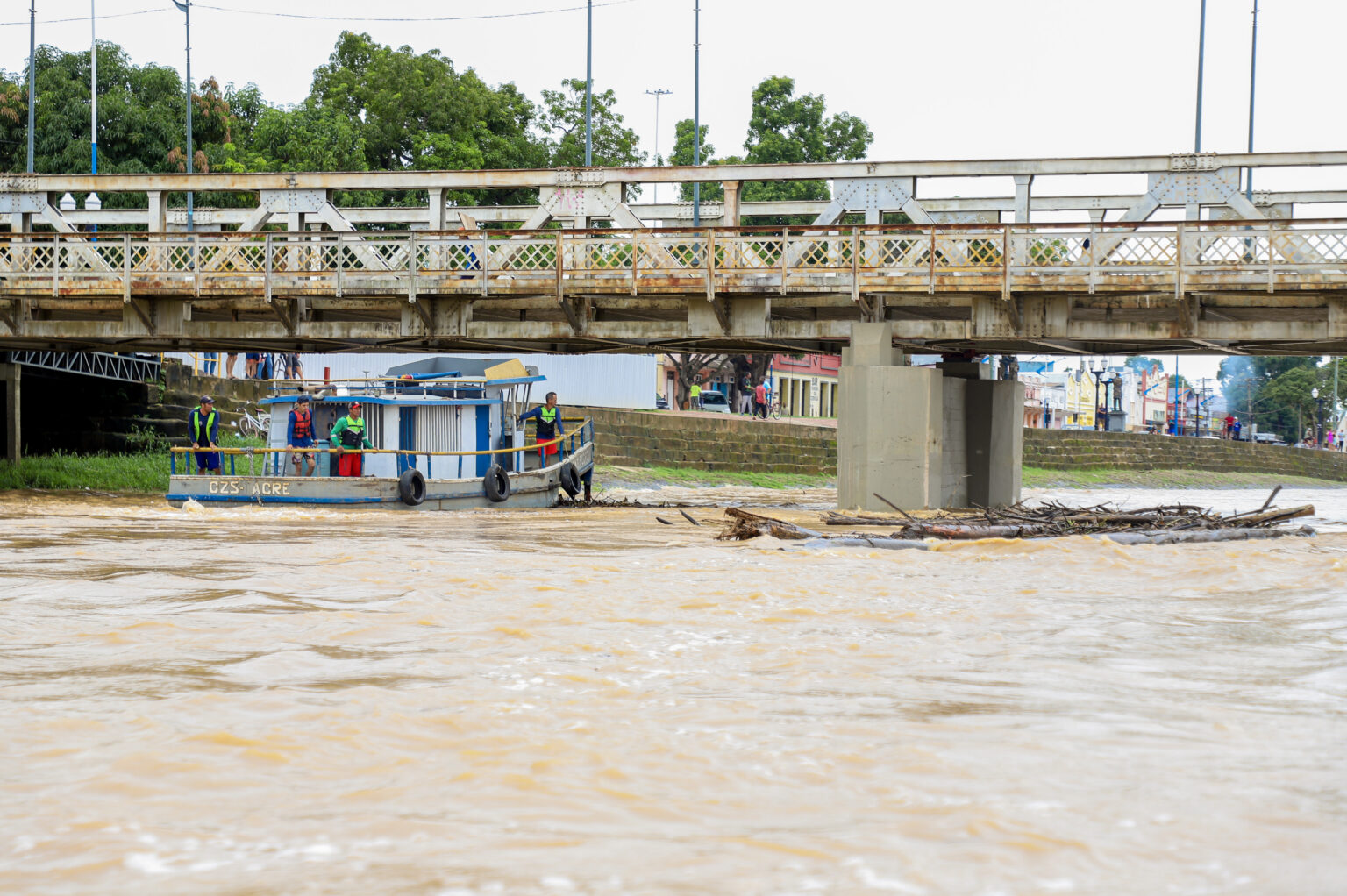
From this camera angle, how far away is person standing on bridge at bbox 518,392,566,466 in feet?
86.7

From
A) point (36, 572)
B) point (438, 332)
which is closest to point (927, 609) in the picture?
point (36, 572)

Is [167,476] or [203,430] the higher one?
[203,430]

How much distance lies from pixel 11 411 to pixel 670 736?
30209 mm

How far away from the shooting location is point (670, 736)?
5863 millimetres

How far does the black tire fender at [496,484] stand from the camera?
955 inches

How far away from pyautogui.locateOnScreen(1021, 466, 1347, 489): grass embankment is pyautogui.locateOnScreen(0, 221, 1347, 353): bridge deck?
83.1 feet

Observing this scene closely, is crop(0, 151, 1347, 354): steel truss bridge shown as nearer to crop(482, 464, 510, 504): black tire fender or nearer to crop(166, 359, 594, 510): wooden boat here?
crop(166, 359, 594, 510): wooden boat

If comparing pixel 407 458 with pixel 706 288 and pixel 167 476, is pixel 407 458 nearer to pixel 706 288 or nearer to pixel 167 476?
pixel 706 288

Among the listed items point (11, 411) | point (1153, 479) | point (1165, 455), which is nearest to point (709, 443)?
point (11, 411)

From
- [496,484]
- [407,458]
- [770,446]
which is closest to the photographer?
[407,458]

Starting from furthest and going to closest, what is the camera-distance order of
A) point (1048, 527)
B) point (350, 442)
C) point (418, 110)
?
point (418, 110)
point (350, 442)
point (1048, 527)

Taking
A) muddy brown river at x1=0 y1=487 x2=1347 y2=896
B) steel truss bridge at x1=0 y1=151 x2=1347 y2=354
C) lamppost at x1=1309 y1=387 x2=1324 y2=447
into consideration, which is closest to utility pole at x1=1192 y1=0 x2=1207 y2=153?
steel truss bridge at x1=0 y1=151 x2=1347 y2=354

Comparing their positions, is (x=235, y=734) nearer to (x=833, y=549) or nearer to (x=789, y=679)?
(x=789, y=679)

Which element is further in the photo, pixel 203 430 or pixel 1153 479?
pixel 1153 479
